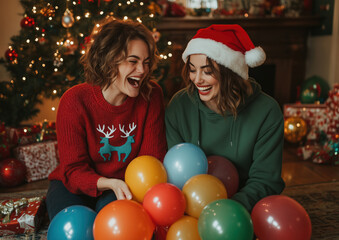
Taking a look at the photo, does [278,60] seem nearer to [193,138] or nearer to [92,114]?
[193,138]

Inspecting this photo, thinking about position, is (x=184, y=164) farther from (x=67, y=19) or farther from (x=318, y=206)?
(x=67, y=19)

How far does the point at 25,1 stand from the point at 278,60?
316cm

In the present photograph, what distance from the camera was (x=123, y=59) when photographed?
5.27 ft

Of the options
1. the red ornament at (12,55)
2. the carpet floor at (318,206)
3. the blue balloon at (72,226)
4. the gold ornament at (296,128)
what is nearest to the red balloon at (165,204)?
the blue balloon at (72,226)

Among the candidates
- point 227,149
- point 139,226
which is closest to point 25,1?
point 227,149

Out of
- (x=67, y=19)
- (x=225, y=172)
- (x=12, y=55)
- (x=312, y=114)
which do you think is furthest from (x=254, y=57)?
(x=312, y=114)

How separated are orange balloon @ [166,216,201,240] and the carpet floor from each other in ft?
2.91

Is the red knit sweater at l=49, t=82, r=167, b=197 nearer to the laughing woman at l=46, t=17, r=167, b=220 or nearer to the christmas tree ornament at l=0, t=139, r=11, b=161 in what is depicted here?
the laughing woman at l=46, t=17, r=167, b=220

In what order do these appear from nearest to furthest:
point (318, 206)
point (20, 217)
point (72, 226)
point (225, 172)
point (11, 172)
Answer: point (72, 226) → point (225, 172) → point (20, 217) → point (318, 206) → point (11, 172)

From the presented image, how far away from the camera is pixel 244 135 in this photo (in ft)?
5.52

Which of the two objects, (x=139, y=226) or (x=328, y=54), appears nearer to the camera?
(x=139, y=226)

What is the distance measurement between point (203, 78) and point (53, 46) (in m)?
1.76

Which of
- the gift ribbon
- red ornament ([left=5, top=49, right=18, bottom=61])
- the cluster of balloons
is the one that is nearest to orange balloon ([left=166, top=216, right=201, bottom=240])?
the cluster of balloons

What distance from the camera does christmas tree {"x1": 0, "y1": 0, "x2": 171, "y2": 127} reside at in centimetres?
273
